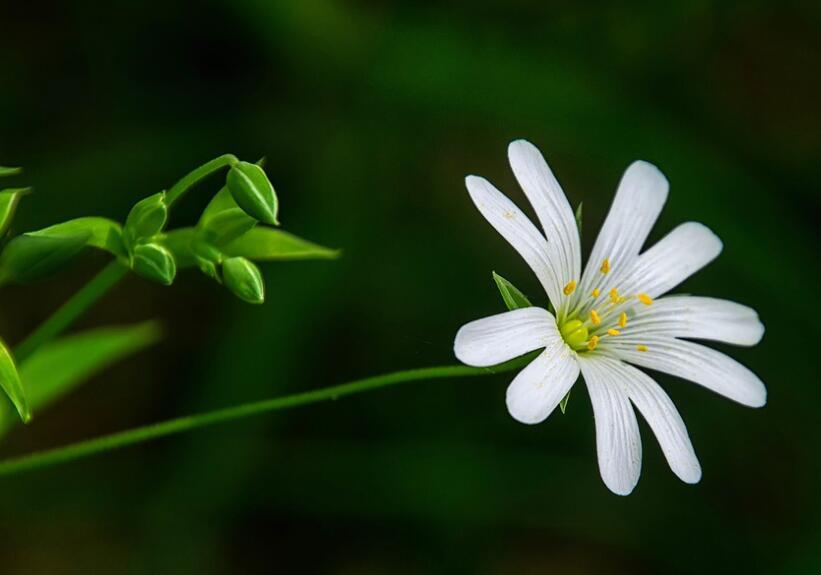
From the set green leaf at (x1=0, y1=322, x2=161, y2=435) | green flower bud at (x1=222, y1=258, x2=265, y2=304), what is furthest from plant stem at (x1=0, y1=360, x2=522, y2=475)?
green leaf at (x1=0, y1=322, x2=161, y2=435)

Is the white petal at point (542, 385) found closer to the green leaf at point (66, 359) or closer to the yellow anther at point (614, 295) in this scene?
the yellow anther at point (614, 295)

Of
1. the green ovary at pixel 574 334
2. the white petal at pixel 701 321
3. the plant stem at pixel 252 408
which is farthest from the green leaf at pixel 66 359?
the white petal at pixel 701 321

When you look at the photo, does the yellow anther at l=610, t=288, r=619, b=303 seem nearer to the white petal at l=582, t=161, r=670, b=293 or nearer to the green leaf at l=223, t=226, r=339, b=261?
the white petal at l=582, t=161, r=670, b=293

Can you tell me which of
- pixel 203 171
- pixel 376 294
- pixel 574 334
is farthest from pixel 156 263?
pixel 376 294

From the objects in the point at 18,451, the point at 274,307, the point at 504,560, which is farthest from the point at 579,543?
the point at 18,451

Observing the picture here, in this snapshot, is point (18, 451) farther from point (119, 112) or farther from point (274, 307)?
point (119, 112)
